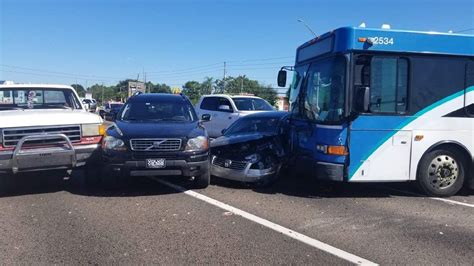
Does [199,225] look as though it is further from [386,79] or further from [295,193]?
[386,79]

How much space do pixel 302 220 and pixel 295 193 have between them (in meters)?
1.89

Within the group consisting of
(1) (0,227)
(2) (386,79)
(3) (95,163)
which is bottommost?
(1) (0,227)

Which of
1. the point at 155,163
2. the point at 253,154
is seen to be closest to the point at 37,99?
the point at 155,163

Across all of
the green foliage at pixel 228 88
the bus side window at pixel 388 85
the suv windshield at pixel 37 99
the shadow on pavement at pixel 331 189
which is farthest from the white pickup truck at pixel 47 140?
the green foliage at pixel 228 88

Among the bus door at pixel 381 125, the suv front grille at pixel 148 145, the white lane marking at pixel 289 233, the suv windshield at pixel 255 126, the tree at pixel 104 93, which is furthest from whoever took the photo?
the tree at pixel 104 93

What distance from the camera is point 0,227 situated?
5.91 metres

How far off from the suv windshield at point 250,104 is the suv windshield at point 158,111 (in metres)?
8.15

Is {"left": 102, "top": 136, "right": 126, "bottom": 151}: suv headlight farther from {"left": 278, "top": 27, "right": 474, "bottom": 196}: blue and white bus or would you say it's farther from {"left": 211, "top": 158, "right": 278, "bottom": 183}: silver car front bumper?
{"left": 278, "top": 27, "right": 474, "bottom": 196}: blue and white bus

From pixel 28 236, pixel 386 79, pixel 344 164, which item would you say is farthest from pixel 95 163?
pixel 386 79

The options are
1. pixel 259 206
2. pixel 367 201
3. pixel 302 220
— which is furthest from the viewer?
pixel 367 201

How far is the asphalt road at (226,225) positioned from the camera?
4.86m

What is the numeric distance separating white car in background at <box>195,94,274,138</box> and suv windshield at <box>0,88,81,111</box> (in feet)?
24.9

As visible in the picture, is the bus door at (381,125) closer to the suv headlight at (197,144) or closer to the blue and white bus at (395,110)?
the blue and white bus at (395,110)

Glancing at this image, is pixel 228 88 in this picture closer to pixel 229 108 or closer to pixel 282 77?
pixel 229 108
